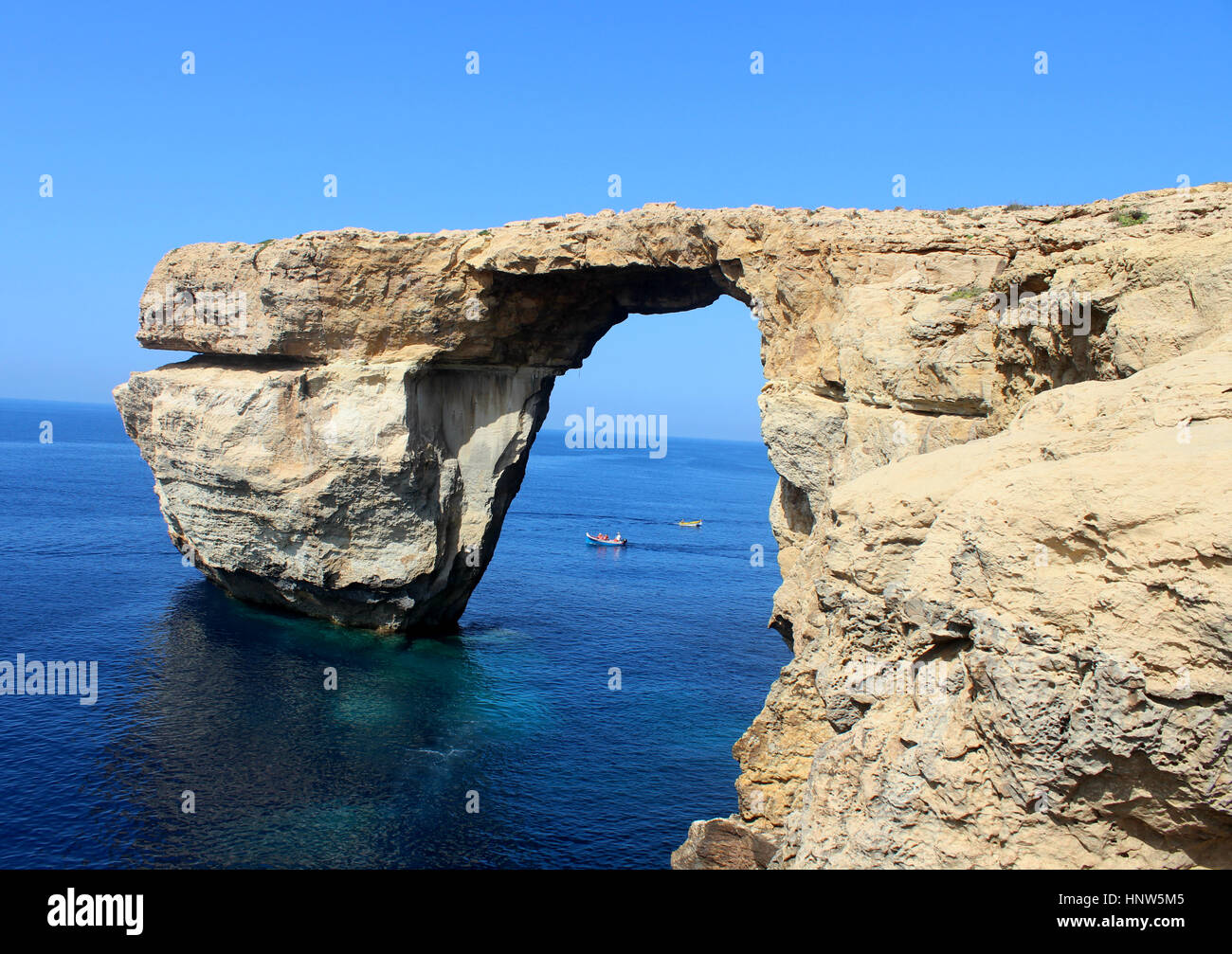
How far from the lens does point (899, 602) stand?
30.5 ft

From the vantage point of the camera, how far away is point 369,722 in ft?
93.6

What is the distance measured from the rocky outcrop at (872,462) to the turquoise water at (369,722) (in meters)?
4.07

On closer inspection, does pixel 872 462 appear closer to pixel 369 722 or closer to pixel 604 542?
pixel 369 722

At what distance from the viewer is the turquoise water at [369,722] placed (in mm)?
21922

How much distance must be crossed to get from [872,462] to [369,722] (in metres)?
18.3

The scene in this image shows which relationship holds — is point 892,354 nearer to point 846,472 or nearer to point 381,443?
point 846,472

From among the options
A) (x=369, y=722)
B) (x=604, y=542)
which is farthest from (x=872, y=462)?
(x=604, y=542)

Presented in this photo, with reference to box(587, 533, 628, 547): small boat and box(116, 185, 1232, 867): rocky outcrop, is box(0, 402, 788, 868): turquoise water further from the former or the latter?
box(587, 533, 628, 547): small boat

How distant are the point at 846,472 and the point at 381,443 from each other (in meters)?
19.0

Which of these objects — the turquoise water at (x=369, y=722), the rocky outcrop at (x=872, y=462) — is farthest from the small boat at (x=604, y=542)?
the rocky outcrop at (x=872, y=462)

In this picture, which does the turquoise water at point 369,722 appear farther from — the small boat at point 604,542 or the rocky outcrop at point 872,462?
the small boat at point 604,542

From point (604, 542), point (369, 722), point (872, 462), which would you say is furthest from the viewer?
point (604, 542)

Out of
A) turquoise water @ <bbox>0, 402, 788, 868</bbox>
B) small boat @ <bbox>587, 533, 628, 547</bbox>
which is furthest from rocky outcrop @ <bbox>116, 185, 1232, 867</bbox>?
small boat @ <bbox>587, 533, 628, 547</bbox>
